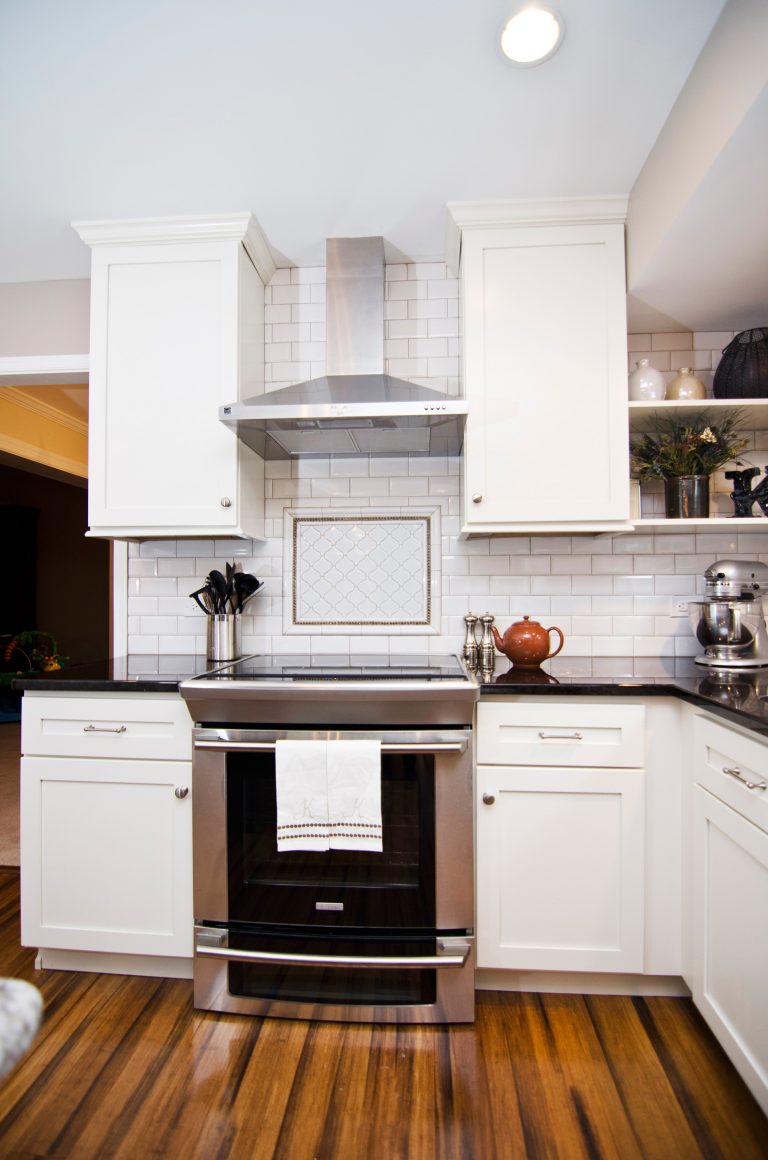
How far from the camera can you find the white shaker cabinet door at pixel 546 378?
6.42 ft

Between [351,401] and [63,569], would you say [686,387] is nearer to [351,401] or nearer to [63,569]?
[351,401]

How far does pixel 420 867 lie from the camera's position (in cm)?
165

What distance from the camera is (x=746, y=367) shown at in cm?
205

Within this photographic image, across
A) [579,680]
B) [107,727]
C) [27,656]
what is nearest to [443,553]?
[579,680]

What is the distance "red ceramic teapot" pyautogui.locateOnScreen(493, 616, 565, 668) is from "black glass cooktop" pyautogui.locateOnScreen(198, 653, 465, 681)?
0.64 ft

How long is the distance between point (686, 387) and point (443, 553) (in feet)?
3.43

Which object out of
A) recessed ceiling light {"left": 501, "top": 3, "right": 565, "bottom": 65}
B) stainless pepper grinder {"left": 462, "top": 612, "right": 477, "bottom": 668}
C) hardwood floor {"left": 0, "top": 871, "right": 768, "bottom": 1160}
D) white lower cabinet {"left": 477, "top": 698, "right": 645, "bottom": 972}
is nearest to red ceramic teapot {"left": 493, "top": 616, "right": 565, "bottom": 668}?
stainless pepper grinder {"left": 462, "top": 612, "right": 477, "bottom": 668}

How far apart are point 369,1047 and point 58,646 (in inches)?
252

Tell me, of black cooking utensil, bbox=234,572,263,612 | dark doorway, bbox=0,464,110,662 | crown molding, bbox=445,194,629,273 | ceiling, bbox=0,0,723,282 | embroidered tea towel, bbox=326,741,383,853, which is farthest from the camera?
dark doorway, bbox=0,464,110,662

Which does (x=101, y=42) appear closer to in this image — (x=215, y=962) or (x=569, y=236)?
(x=569, y=236)

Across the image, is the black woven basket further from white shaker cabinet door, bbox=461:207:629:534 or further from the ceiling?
the ceiling

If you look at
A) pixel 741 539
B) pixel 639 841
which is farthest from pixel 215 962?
pixel 741 539

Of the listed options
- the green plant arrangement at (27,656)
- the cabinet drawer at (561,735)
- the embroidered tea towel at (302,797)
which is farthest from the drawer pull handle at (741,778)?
the green plant arrangement at (27,656)

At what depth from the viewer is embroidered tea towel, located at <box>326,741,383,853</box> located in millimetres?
1582
